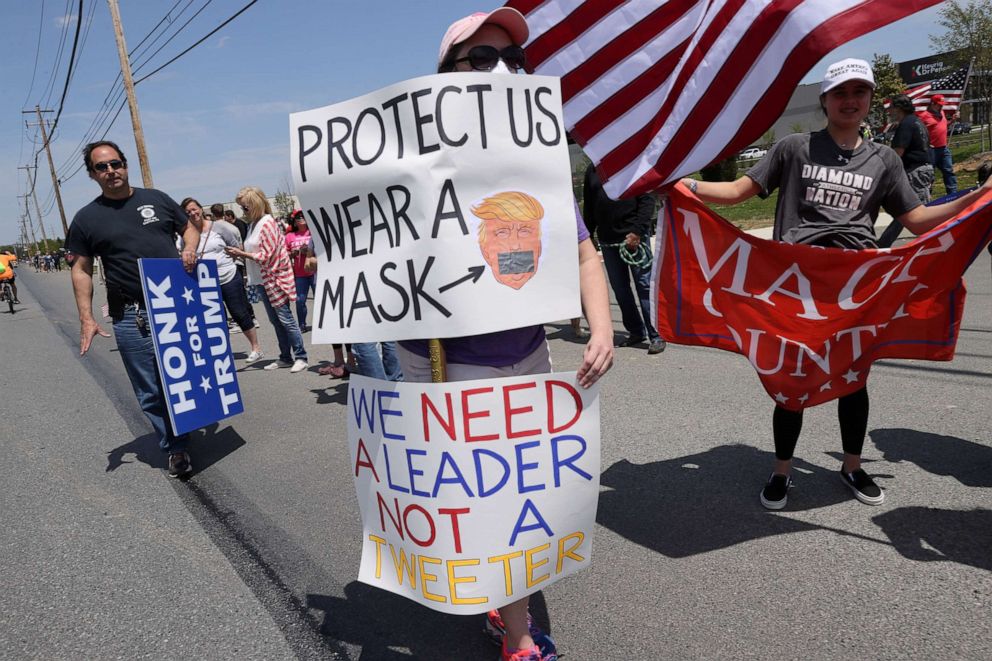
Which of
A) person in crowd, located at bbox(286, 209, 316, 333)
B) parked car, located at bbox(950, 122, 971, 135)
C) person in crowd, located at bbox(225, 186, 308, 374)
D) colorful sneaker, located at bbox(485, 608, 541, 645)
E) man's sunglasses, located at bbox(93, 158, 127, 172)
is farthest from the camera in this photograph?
parked car, located at bbox(950, 122, 971, 135)

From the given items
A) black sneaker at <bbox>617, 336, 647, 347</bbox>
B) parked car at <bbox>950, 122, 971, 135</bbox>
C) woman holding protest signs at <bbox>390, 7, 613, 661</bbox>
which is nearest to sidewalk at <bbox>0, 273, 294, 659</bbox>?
woman holding protest signs at <bbox>390, 7, 613, 661</bbox>

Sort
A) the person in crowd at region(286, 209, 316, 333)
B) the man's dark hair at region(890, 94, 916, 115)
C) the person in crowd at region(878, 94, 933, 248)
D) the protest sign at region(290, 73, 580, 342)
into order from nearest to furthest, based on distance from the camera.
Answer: the protest sign at region(290, 73, 580, 342) < the person in crowd at region(878, 94, 933, 248) < the man's dark hair at region(890, 94, 916, 115) < the person in crowd at region(286, 209, 316, 333)

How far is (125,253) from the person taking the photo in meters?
4.15

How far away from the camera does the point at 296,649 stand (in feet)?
7.89

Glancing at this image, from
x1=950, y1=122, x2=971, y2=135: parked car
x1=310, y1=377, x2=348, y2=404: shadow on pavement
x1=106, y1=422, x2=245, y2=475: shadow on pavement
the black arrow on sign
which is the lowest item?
x1=106, y1=422, x2=245, y2=475: shadow on pavement

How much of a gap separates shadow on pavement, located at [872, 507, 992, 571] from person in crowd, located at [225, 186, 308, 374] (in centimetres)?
563

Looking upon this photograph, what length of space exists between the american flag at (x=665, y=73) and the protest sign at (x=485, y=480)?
1.28m

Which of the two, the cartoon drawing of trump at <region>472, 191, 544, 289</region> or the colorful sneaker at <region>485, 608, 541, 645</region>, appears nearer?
the cartoon drawing of trump at <region>472, 191, 544, 289</region>

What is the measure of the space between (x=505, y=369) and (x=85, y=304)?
3199 mm

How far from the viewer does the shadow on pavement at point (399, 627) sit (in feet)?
7.70

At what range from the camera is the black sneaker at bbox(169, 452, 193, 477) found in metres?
4.29

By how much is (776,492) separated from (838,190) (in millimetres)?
1347

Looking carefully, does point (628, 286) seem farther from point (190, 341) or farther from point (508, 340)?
point (508, 340)

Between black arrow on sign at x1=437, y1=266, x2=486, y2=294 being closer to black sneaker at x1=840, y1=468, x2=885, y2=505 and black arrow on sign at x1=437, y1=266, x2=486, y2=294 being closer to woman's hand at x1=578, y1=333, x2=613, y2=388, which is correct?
woman's hand at x1=578, y1=333, x2=613, y2=388
